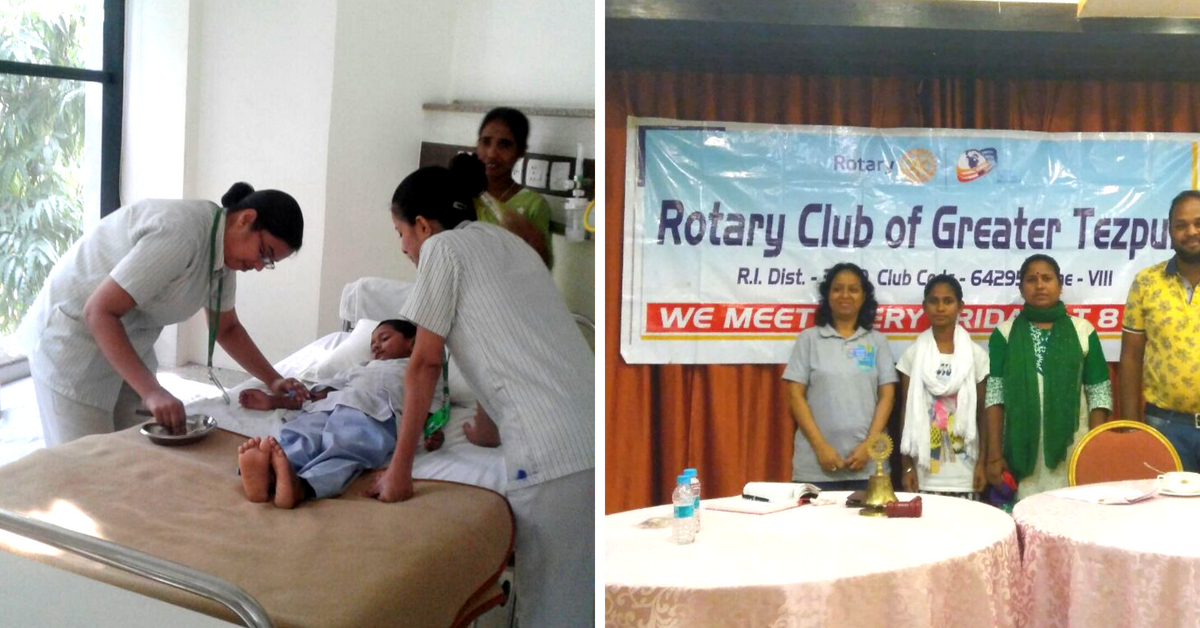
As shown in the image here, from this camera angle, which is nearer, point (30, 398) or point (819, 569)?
point (30, 398)

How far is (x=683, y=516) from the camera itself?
1365mm

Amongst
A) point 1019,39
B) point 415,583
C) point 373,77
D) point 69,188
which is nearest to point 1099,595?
point 1019,39

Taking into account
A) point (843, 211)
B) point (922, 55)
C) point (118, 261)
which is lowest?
point (118, 261)

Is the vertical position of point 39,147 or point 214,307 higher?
point 39,147

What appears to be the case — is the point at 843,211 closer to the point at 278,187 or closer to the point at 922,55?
the point at 922,55

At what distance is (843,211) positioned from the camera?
137 centimetres

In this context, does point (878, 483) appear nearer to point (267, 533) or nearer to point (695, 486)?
point (695, 486)

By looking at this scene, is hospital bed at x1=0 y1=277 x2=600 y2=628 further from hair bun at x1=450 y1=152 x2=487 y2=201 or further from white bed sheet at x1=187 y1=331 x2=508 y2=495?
hair bun at x1=450 y1=152 x2=487 y2=201

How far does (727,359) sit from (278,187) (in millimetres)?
712

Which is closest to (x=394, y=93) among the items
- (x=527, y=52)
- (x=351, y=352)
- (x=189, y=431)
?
(x=527, y=52)

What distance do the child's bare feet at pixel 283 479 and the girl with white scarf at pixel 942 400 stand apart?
2.93 ft

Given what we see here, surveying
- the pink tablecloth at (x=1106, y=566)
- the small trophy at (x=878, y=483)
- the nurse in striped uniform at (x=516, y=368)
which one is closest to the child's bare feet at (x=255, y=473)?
the nurse in striped uniform at (x=516, y=368)

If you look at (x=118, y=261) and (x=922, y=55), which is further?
(x=922, y=55)

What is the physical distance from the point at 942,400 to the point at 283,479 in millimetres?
965
